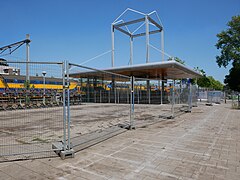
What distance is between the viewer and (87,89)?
6605mm

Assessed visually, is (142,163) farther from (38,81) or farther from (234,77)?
(234,77)

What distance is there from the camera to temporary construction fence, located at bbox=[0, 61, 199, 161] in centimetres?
443

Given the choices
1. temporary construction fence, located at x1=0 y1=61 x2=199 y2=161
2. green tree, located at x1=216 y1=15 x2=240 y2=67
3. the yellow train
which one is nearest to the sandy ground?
temporary construction fence, located at x1=0 y1=61 x2=199 y2=161

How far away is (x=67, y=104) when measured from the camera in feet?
14.2

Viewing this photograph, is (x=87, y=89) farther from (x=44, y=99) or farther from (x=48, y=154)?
(x=44, y=99)

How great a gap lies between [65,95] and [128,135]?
9.78ft

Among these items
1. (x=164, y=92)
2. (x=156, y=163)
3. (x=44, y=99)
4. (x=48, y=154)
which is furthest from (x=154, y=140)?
(x=164, y=92)

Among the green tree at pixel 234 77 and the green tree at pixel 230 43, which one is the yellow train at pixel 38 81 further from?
the green tree at pixel 234 77

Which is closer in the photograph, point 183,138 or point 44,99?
point 183,138

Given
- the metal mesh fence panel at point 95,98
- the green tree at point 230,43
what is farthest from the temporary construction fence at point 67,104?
the green tree at point 230,43

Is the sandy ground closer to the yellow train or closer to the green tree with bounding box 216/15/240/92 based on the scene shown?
the yellow train

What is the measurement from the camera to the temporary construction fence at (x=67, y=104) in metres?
4.43

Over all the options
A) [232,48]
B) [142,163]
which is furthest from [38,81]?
[232,48]

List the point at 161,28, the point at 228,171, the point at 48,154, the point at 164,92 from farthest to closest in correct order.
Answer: the point at 161,28 → the point at 164,92 → the point at 48,154 → the point at 228,171
